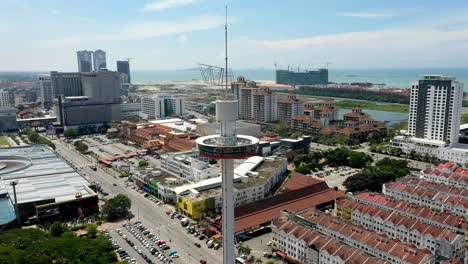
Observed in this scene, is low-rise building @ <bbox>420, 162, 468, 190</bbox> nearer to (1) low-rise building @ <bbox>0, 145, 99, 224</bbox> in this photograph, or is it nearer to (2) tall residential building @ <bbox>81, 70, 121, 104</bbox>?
(1) low-rise building @ <bbox>0, 145, 99, 224</bbox>

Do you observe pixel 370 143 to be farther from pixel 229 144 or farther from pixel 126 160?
pixel 229 144

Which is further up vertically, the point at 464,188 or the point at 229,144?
the point at 229,144

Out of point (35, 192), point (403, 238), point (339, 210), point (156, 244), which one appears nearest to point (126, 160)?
point (35, 192)

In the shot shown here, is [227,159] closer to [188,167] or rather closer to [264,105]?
[188,167]

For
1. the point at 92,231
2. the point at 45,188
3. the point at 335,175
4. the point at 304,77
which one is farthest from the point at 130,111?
the point at 304,77

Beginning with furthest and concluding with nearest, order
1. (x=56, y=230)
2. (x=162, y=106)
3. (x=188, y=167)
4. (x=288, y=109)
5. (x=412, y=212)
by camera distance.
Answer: (x=162, y=106)
(x=288, y=109)
(x=188, y=167)
(x=412, y=212)
(x=56, y=230)

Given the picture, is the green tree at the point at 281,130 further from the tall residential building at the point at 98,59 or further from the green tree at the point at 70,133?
the tall residential building at the point at 98,59
